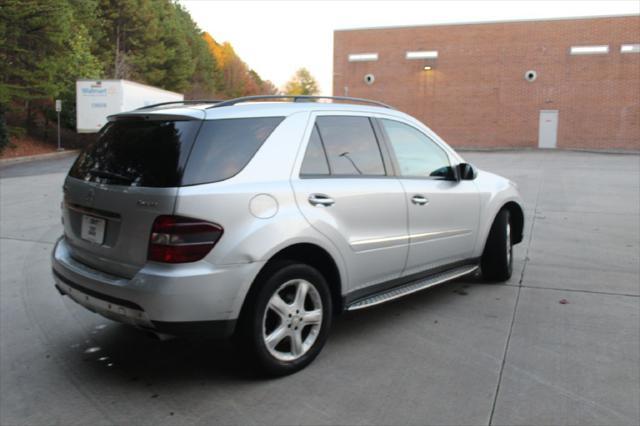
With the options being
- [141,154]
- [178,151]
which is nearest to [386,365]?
[178,151]

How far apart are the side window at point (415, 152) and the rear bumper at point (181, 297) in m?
1.83

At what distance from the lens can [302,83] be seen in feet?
332

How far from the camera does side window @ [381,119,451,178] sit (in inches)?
186

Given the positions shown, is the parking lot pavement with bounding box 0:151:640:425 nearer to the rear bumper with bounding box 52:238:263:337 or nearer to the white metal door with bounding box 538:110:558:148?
the rear bumper with bounding box 52:238:263:337

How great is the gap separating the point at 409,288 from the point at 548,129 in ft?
119

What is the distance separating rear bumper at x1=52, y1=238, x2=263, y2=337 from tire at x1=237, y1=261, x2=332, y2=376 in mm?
132

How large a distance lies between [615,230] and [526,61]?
3135 centimetres

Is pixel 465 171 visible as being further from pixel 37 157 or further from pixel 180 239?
pixel 37 157

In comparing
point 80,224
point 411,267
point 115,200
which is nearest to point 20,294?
point 80,224

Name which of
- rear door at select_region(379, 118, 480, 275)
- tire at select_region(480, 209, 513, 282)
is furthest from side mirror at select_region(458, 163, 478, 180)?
tire at select_region(480, 209, 513, 282)

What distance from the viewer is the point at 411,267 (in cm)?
473

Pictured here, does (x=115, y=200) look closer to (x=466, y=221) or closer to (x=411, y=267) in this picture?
(x=411, y=267)

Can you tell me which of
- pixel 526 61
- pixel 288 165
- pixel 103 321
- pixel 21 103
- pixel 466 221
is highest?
pixel 526 61

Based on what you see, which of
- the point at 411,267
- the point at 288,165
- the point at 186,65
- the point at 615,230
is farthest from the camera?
the point at 186,65
